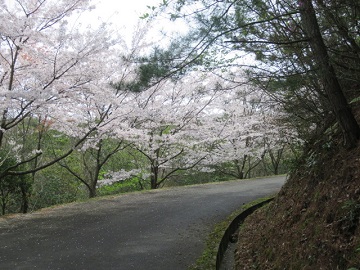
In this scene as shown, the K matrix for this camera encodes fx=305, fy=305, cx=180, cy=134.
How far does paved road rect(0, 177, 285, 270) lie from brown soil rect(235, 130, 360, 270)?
3.82 ft

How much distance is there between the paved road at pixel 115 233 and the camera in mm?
4551

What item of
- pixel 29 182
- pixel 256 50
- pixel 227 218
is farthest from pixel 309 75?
pixel 29 182

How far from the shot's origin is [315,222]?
3473mm

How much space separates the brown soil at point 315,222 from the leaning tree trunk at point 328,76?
10.5 inches

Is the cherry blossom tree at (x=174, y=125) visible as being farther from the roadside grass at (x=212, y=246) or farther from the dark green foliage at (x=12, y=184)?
the roadside grass at (x=212, y=246)

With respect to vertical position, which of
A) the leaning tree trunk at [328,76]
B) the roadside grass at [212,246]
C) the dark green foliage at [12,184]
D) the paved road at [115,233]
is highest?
Result: the leaning tree trunk at [328,76]

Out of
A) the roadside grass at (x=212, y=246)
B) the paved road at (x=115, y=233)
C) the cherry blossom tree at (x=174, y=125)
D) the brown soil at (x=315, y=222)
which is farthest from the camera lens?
the cherry blossom tree at (x=174, y=125)

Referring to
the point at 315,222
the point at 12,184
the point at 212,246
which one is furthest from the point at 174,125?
the point at 315,222

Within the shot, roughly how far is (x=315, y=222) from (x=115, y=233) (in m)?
3.77

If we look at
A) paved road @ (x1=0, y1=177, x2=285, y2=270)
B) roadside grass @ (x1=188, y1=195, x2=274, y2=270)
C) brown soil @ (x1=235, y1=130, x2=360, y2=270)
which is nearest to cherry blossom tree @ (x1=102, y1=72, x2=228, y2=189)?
paved road @ (x1=0, y1=177, x2=285, y2=270)

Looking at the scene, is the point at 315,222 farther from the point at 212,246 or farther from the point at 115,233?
the point at 115,233

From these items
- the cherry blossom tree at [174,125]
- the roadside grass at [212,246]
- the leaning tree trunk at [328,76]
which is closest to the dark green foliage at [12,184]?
the cherry blossom tree at [174,125]

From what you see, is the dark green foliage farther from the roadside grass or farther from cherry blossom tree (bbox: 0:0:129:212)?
the roadside grass

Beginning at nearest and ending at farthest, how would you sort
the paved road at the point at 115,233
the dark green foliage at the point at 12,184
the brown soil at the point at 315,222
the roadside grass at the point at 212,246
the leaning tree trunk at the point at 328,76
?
the brown soil at the point at 315,222 < the leaning tree trunk at the point at 328,76 < the roadside grass at the point at 212,246 < the paved road at the point at 115,233 < the dark green foliage at the point at 12,184
